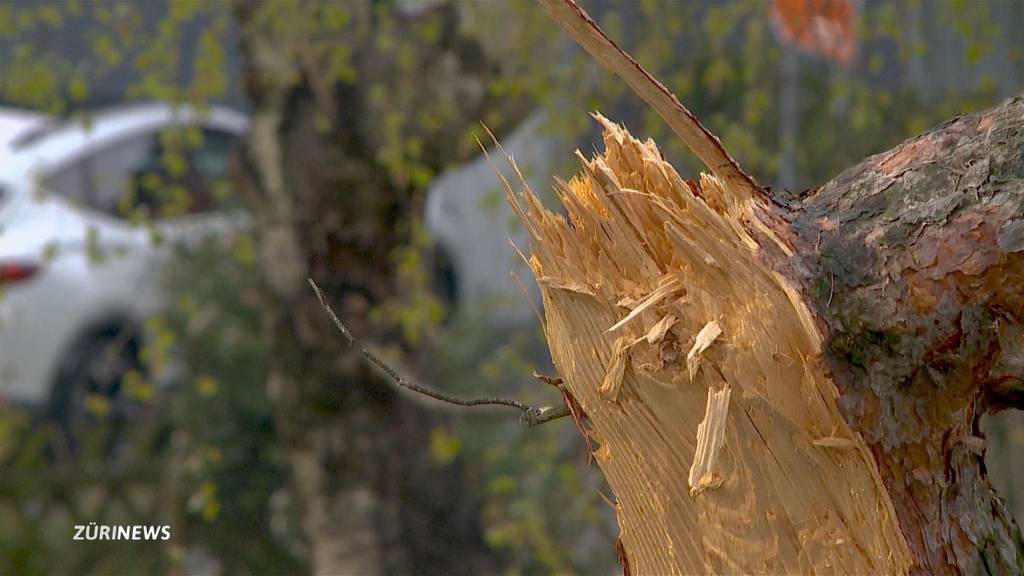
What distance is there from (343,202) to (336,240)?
0.11 metres

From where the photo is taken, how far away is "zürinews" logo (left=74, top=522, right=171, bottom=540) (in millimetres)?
3053

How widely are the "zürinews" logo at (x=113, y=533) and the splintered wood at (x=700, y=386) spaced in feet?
7.72

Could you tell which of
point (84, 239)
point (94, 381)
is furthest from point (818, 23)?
point (94, 381)

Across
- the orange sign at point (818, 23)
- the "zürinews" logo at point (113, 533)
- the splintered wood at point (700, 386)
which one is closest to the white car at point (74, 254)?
the "zürinews" logo at point (113, 533)

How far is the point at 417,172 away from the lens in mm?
2723

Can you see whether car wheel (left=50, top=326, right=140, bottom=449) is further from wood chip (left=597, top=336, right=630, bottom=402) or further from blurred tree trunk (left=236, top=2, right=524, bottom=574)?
wood chip (left=597, top=336, right=630, bottom=402)

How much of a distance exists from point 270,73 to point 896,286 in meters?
2.27

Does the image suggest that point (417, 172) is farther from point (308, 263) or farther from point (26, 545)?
point (26, 545)

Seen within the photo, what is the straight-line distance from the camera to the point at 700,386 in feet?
2.87

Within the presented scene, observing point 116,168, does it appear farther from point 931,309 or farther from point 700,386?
point 931,309

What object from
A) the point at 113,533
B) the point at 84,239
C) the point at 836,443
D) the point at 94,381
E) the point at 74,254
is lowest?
the point at 836,443

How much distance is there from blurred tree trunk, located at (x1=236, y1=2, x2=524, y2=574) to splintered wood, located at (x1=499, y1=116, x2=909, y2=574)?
1862 mm

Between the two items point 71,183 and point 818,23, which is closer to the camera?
point 818,23

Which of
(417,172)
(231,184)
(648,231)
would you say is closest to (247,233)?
(231,184)
